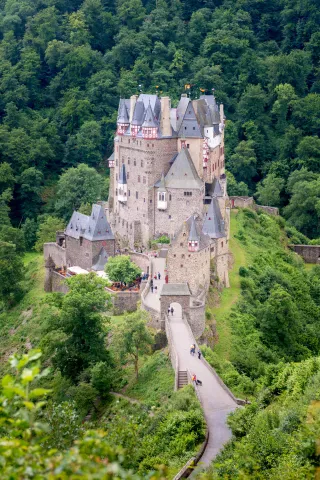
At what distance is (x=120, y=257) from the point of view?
5997 cm

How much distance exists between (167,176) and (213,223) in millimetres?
5840

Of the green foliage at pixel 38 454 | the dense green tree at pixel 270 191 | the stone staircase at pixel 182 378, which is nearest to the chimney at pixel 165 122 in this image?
the stone staircase at pixel 182 378

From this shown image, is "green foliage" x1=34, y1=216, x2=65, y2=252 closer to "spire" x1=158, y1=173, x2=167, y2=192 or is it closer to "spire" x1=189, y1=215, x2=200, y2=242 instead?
"spire" x1=158, y1=173, x2=167, y2=192

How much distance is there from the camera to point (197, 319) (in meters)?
51.9

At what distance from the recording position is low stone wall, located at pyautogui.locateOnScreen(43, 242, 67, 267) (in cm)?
6675

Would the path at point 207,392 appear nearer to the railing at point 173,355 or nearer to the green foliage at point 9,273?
the railing at point 173,355

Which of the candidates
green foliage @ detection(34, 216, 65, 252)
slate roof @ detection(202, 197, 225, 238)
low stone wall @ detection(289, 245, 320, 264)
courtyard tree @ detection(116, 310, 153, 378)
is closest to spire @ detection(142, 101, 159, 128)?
slate roof @ detection(202, 197, 225, 238)

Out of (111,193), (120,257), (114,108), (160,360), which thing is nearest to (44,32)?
(114,108)

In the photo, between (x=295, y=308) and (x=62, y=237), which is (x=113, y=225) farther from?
(x=295, y=308)

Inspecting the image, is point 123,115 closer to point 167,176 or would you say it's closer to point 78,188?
point 167,176

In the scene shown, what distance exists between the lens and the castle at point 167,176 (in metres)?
62.9

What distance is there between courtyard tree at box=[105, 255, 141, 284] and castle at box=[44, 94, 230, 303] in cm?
359

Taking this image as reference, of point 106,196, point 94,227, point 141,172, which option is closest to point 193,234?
point 94,227

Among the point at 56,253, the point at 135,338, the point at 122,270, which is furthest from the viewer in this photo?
the point at 56,253
